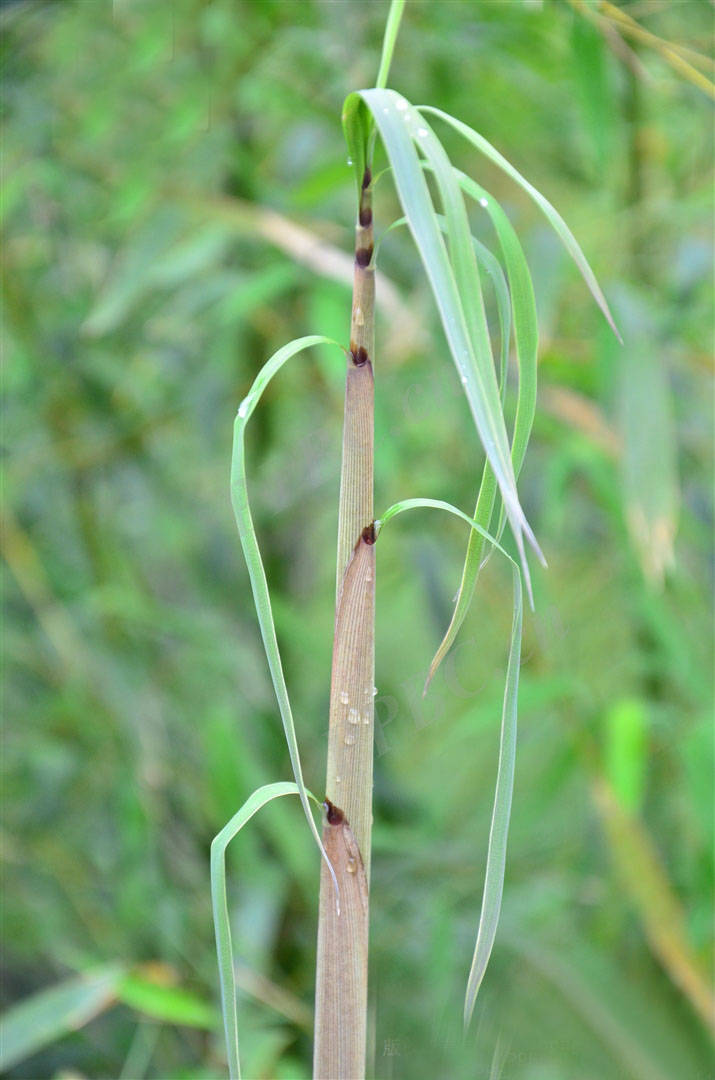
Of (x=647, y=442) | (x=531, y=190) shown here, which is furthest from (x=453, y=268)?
(x=647, y=442)

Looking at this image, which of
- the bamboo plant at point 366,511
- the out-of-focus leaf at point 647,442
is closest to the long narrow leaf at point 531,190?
the bamboo plant at point 366,511

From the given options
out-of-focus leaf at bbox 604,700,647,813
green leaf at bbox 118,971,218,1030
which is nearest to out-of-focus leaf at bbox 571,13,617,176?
out-of-focus leaf at bbox 604,700,647,813

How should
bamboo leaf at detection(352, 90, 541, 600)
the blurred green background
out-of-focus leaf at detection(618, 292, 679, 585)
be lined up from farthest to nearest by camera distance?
the blurred green background
out-of-focus leaf at detection(618, 292, 679, 585)
bamboo leaf at detection(352, 90, 541, 600)

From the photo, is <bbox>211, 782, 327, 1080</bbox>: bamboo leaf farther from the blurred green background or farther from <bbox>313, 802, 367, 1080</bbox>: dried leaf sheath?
the blurred green background

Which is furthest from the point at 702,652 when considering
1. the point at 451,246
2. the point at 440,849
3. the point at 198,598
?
the point at 451,246

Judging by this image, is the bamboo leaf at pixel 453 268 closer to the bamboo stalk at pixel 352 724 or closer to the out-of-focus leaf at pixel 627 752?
the bamboo stalk at pixel 352 724

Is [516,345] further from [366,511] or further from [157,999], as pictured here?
[157,999]

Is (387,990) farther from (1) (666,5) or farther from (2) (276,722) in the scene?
(1) (666,5)
